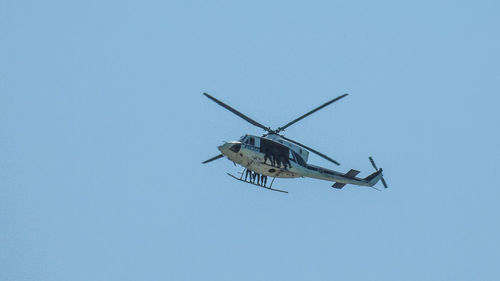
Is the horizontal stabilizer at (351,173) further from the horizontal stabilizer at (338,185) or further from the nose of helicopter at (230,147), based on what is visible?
the nose of helicopter at (230,147)

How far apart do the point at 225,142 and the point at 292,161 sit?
3.98 meters

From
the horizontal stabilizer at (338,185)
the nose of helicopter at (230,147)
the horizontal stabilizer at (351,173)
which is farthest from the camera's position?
the horizontal stabilizer at (338,185)

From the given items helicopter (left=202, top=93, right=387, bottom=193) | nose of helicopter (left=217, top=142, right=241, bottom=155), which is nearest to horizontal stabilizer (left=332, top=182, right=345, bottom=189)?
helicopter (left=202, top=93, right=387, bottom=193)

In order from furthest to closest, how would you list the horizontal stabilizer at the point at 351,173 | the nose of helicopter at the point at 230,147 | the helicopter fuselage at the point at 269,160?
1. the horizontal stabilizer at the point at 351,173
2. the helicopter fuselage at the point at 269,160
3. the nose of helicopter at the point at 230,147

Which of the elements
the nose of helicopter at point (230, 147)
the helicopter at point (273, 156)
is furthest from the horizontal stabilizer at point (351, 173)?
the nose of helicopter at point (230, 147)

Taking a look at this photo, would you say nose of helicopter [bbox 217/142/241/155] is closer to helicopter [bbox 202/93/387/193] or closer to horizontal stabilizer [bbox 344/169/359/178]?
helicopter [bbox 202/93/387/193]

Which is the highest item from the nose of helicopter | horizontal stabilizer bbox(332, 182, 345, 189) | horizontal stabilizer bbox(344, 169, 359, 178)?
horizontal stabilizer bbox(344, 169, 359, 178)

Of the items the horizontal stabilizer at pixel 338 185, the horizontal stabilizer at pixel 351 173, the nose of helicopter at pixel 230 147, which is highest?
the horizontal stabilizer at pixel 351 173

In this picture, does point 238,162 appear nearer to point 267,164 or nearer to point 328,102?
point 267,164

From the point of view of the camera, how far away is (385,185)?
4344cm

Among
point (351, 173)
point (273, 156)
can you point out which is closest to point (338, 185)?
point (351, 173)

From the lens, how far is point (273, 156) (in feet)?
126

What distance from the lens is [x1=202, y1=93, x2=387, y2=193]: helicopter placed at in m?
37.3

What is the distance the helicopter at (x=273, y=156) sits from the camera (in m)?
37.3
